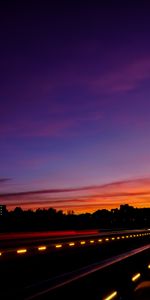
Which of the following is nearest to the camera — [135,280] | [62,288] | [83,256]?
[62,288]

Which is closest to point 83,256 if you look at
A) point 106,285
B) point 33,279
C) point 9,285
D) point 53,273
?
point 53,273

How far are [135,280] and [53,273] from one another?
8388 mm

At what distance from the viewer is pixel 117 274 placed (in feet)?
65.1

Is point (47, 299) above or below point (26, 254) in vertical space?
below

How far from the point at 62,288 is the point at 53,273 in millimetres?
8970

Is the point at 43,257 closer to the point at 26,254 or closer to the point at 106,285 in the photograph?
the point at 26,254

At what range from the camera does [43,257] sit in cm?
2841

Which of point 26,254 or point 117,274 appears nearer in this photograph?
point 117,274

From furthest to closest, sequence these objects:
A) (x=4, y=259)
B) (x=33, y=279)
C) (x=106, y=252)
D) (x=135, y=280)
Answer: (x=106, y=252)
(x=4, y=259)
(x=33, y=279)
(x=135, y=280)

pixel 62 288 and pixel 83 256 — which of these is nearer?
pixel 62 288

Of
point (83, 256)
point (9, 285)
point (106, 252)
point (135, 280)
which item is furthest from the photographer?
point (106, 252)

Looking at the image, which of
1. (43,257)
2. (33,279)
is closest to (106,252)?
(43,257)

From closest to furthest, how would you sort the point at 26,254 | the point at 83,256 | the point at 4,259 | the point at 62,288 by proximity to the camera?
the point at 62,288 < the point at 4,259 < the point at 26,254 < the point at 83,256

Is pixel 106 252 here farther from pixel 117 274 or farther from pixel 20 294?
pixel 20 294
